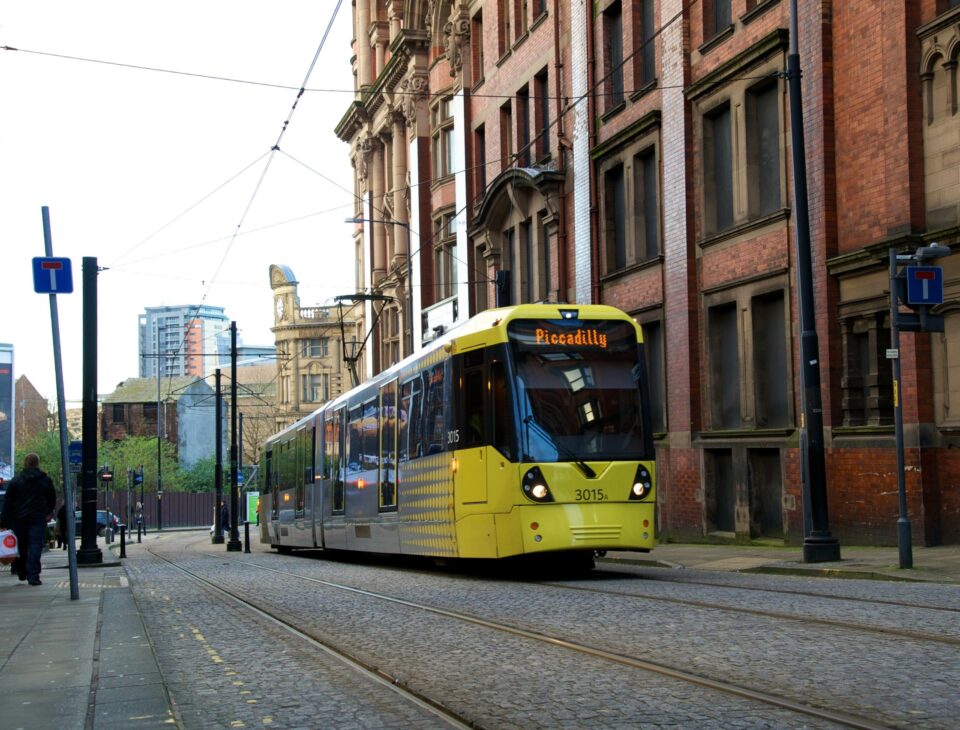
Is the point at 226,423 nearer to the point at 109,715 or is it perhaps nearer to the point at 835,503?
the point at 835,503

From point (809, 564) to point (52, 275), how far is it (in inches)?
383

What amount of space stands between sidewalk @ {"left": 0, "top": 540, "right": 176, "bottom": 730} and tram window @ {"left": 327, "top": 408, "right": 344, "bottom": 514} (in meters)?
9.42

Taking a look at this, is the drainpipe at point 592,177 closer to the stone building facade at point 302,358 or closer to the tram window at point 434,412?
the tram window at point 434,412

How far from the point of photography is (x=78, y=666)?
9.34m

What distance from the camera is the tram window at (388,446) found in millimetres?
21000

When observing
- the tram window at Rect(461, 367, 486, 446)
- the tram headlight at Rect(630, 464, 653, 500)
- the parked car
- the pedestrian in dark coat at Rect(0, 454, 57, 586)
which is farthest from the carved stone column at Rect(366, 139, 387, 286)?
the tram headlight at Rect(630, 464, 653, 500)

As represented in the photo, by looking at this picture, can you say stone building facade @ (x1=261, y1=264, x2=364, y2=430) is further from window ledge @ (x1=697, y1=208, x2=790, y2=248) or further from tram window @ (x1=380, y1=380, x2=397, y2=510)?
tram window @ (x1=380, y1=380, x2=397, y2=510)

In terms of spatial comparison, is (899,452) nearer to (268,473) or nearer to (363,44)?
(268,473)

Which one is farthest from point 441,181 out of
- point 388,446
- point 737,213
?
point 388,446

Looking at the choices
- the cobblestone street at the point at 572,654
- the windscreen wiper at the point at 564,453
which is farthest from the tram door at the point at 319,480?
the cobblestone street at the point at 572,654

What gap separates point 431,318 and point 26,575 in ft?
90.7

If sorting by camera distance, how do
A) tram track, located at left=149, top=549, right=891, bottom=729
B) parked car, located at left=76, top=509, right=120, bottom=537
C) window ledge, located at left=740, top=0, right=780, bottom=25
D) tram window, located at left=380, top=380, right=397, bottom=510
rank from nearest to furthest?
tram track, located at left=149, top=549, right=891, bottom=729, tram window, located at left=380, top=380, right=397, bottom=510, window ledge, located at left=740, top=0, right=780, bottom=25, parked car, located at left=76, top=509, right=120, bottom=537

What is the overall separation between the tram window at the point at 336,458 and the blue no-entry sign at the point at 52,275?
10466mm

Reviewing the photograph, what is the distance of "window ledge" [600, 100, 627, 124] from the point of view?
99.9 ft
